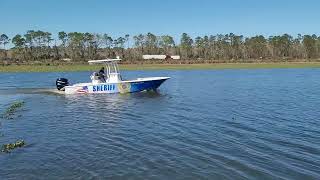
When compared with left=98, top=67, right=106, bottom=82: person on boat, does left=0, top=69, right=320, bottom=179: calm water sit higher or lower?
lower

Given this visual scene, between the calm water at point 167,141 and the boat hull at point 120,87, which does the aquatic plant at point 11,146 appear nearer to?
the calm water at point 167,141

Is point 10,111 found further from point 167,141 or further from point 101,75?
point 167,141

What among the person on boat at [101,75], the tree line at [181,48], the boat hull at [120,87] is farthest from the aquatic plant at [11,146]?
the tree line at [181,48]

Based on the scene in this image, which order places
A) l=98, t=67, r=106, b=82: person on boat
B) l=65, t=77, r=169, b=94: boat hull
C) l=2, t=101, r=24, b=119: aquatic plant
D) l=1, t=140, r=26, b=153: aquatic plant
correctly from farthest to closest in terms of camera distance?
1. l=98, t=67, r=106, b=82: person on boat
2. l=65, t=77, r=169, b=94: boat hull
3. l=2, t=101, r=24, b=119: aquatic plant
4. l=1, t=140, r=26, b=153: aquatic plant

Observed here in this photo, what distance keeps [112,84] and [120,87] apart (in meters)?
0.82

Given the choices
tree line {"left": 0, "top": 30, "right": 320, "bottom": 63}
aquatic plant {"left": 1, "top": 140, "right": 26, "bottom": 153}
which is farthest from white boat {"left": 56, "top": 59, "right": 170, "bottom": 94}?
tree line {"left": 0, "top": 30, "right": 320, "bottom": 63}

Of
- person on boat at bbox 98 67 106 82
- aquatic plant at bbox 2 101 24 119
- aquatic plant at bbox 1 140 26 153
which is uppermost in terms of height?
person on boat at bbox 98 67 106 82

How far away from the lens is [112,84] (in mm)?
43594

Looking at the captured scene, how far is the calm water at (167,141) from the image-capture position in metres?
14.6

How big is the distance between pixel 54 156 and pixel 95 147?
208 cm

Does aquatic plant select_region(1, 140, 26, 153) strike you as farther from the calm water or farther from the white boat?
the white boat

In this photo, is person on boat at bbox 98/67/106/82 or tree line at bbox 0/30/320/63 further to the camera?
tree line at bbox 0/30/320/63

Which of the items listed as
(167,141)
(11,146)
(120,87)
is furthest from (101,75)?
(11,146)

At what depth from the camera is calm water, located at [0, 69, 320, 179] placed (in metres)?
14.6
